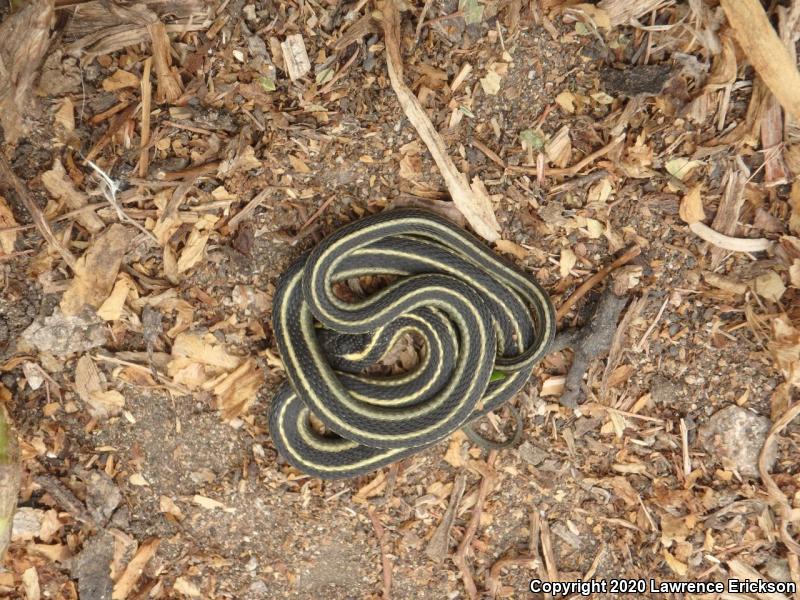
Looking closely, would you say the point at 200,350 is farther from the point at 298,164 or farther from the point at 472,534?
the point at 472,534

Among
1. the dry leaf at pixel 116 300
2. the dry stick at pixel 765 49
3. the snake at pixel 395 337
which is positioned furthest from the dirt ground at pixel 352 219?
the snake at pixel 395 337

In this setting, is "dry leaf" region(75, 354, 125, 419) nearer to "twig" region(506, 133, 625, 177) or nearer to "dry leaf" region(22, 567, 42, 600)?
"dry leaf" region(22, 567, 42, 600)

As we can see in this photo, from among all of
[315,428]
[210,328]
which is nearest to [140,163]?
[210,328]

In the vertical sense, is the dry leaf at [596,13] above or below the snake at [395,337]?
above

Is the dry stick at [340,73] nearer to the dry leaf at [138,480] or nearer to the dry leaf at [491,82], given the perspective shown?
the dry leaf at [491,82]

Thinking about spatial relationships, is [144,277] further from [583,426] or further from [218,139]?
[583,426]
